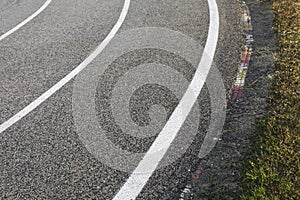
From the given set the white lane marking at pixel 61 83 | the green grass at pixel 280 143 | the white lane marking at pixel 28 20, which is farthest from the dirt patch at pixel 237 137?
the white lane marking at pixel 28 20

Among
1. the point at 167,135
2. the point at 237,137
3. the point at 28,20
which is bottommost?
the point at 28,20

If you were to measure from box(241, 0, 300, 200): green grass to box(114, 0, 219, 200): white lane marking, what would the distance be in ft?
3.42

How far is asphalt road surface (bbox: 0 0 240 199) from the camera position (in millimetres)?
5117

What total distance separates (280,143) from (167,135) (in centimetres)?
139

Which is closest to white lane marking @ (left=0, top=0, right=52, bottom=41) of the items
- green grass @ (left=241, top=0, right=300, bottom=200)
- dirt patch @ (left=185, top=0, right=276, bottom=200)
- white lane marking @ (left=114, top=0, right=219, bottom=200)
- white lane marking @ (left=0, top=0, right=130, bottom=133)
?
white lane marking @ (left=0, top=0, right=130, bottom=133)

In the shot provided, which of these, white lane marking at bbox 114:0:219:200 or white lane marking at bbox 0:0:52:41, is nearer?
white lane marking at bbox 114:0:219:200

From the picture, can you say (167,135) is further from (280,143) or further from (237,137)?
(280,143)

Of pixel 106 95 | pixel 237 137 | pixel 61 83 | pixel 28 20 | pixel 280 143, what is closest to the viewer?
pixel 280 143

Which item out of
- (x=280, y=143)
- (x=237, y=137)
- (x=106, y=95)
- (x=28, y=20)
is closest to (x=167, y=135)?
(x=237, y=137)

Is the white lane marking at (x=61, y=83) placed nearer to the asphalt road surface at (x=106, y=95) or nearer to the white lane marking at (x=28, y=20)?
the asphalt road surface at (x=106, y=95)

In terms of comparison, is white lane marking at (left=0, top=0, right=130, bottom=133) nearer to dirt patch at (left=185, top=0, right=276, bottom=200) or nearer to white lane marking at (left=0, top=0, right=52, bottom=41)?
white lane marking at (left=0, top=0, right=52, bottom=41)

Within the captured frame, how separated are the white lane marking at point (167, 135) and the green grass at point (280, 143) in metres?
1.04

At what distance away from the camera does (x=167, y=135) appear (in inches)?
227

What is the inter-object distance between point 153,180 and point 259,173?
114 cm
